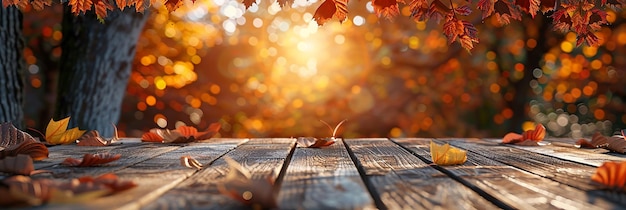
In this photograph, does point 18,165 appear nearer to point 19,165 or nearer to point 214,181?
point 19,165

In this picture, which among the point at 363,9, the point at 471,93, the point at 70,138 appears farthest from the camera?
the point at 471,93

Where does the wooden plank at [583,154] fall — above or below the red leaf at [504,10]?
below

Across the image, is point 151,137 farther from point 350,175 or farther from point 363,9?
point 363,9

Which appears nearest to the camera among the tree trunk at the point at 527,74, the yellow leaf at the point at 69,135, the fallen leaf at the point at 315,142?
the fallen leaf at the point at 315,142

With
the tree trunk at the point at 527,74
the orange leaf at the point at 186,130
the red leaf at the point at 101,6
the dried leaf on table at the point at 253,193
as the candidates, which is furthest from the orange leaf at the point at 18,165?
the tree trunk at the point at 527,74

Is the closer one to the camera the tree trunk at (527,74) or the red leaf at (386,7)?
the red leaf at (386,7)

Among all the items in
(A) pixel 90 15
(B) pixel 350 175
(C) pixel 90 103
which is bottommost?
(B) pixel 350 175

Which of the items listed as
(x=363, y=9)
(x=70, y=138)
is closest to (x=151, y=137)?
(x=70, y=138)

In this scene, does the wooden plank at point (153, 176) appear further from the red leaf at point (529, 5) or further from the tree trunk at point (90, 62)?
the tree trunk at point (90, 62)
